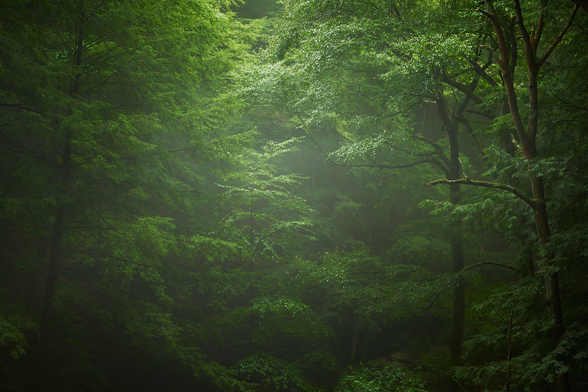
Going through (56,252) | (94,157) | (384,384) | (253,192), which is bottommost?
(384,384)

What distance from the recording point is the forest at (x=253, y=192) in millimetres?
4047

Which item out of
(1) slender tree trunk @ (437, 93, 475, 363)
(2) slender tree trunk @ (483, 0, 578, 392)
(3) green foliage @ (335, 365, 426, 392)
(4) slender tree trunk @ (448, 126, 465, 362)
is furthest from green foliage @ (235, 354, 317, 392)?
(2) slender tree trunk @ (483, 0, 578, 392)

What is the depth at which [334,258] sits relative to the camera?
28.3ft

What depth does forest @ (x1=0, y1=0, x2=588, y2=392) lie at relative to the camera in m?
4.05

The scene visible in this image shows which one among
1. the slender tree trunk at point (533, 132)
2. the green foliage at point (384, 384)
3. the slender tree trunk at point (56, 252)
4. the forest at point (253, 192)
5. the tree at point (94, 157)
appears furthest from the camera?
the slender tree trunk at point (56, 252)

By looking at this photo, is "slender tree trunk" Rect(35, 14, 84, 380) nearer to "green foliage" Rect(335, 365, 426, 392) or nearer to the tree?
the tree

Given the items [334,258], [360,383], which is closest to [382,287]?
[334,258]

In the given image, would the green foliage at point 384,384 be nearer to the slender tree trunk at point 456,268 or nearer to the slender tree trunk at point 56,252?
the slender tree trunk at point 456,268

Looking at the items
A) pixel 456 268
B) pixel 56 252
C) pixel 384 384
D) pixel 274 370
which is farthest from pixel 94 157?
pixel 456 268

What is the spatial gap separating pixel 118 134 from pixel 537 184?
6.08 meters

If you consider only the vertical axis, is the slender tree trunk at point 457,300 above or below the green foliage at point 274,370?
above

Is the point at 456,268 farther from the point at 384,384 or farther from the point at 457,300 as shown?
the point at 384,384

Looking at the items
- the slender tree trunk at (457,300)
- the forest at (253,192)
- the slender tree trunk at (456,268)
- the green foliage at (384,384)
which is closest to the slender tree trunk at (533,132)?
the forest at (253,192)

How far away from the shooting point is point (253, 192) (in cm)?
780
